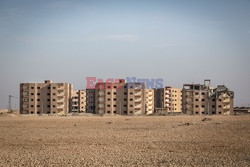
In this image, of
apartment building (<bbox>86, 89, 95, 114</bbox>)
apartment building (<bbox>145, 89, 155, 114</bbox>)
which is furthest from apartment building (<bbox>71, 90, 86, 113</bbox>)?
apartment building (<bbox>145, 89, 155, 114</bbox>)

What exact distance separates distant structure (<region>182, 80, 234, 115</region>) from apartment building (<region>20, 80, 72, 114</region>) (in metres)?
37.8

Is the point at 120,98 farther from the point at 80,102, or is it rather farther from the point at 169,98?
the point at 80,102

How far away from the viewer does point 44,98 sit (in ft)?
330

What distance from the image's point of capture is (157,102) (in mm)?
135125

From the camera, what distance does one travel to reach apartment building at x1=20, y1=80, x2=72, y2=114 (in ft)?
327

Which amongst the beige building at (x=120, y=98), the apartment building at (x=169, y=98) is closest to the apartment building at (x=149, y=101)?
the beige building at (x=120, y=98)

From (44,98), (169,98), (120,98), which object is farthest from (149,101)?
(44,98)

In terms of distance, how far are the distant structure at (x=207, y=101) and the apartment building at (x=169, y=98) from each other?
2875cm

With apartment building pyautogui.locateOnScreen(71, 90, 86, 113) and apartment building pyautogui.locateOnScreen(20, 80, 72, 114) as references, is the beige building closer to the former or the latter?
apartment building pyautogui.locateOnScreen(20, 80, 72, 114)

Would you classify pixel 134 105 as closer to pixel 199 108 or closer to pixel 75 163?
pixel 199 108

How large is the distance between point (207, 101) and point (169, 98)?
3392 centimetres

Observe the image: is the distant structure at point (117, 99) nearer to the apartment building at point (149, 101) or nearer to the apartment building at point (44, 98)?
the apartment building at point (44, 98)

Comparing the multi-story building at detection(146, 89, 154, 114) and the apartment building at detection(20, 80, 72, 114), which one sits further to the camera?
the multi-story building at detection(146, 89, 154, 114)

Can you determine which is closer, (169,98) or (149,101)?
(149,101)
